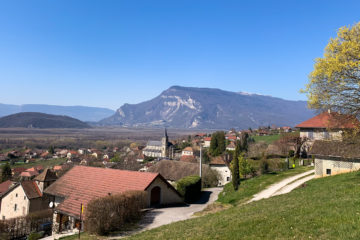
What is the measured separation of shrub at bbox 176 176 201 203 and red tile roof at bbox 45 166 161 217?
246 inches

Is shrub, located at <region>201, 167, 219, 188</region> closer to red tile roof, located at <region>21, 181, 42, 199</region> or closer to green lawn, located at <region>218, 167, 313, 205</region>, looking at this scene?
green lawn, located at <region>218, 167, 313, 205</region>

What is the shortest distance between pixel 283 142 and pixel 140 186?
36.9 meters

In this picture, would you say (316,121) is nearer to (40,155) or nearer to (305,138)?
(305,138)

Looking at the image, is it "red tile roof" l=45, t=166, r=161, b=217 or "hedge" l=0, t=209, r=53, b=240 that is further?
"hedge" l=0, t=209, r=53, b=240

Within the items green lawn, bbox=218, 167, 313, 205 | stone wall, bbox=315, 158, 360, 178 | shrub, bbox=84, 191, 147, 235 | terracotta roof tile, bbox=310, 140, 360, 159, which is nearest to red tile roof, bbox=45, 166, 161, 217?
shrub, bbox=84, 191, 147, 235

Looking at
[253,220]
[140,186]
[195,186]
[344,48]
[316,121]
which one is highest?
[344,48]

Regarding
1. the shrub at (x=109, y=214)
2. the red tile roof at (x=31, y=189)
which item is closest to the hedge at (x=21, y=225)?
the red tile roof at (x=31, y=189)

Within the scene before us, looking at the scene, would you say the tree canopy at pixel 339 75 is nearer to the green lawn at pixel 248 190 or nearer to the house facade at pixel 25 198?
the green lawn at pixel 248 190

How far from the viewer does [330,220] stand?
8.75 meters

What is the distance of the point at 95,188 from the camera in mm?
24047

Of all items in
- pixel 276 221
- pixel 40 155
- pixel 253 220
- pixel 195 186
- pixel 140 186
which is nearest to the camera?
pixel 276 221

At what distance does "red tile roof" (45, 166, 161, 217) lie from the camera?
72.8ft

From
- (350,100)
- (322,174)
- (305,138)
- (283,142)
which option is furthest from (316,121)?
(350,100)

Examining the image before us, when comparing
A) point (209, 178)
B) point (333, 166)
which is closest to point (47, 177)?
point (209, 178)
